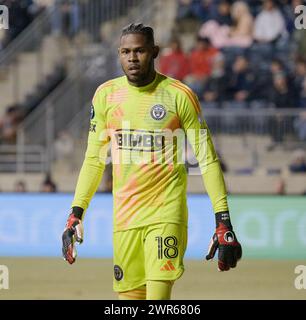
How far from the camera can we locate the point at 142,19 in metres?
21.5

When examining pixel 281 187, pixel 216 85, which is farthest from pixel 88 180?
pixel 216 85

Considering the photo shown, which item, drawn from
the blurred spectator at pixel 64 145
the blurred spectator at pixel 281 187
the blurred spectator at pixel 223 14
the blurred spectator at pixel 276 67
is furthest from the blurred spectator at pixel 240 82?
the blurred spectator at pixel 64 145

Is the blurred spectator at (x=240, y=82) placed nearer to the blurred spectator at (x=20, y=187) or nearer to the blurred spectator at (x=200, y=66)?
the blurred spectator at (x=200, y=66)

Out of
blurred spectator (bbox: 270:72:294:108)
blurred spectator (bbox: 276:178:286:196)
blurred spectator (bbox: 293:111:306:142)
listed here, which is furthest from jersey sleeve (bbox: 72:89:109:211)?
blurred spectator (bbox: 270:72:294:108)

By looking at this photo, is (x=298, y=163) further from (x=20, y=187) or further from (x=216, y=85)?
(x=20, y=187)

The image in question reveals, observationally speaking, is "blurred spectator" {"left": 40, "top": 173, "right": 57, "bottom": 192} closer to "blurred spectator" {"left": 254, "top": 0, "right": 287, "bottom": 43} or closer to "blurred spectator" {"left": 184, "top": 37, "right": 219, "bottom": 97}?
"blurred spectator" {"left": 184, "top": 37, "right": 219, "bottom": 97}

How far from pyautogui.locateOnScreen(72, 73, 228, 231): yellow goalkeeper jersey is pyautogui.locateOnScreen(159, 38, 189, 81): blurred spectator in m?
12.0

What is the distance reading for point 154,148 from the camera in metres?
7.58

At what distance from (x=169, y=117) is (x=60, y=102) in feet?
43.0

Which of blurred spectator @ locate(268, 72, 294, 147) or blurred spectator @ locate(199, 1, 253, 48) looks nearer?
blurred spectator @ locate(268, 72, 294, 147)

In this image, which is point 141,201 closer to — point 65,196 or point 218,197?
point 218,197

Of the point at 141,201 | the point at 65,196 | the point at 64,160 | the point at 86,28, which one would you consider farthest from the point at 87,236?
the point at 141,201

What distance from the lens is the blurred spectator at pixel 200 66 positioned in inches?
786

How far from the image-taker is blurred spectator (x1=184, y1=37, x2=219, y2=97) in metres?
20.0
